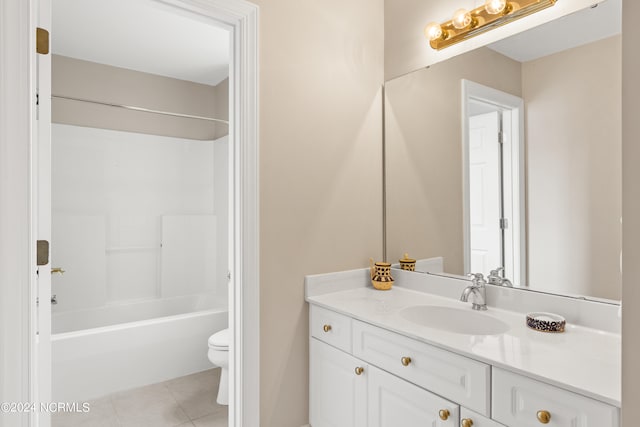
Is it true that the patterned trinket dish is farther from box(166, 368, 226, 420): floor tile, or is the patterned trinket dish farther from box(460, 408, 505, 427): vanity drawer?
box(166, 368, 226, 420): floor tile

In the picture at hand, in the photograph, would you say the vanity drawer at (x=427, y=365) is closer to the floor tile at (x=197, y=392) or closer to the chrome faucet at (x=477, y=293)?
the chrome faucet at (x=477, y=293)

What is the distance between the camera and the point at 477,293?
5.17 ft

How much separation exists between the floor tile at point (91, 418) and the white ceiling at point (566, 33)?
2.78 meters

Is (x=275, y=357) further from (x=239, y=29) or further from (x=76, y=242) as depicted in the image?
(x=76, y=242)

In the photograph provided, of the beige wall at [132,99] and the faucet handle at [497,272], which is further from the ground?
the beige wall at [132,99]

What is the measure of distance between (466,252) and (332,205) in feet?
2.29

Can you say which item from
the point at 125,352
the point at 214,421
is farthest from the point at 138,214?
the point at 214,421

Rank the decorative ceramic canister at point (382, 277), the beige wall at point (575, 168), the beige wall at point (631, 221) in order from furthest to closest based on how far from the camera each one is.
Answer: the decorative ceramic canister at point (382, 277) → the beige wall at point (575, 168) → the beige wall at point (631, 221)

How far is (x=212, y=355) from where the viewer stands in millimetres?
2346

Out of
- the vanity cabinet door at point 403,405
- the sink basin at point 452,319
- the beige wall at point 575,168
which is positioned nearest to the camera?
the vanity cabinet door at point 403,405

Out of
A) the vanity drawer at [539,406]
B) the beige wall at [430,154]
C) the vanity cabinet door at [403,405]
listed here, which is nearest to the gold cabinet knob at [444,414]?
the vanity cabinet door at [403,405]

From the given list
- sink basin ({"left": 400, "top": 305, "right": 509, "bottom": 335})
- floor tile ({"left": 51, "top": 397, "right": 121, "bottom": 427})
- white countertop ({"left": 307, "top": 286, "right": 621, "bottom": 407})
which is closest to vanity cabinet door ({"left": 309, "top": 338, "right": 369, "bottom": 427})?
white countertop ({"left": 307, "top": 286, "right": 621, "bottom": 407})

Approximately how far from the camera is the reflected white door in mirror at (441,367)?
37.2 inches

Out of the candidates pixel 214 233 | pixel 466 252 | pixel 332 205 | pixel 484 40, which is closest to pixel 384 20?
pixel 484 40
